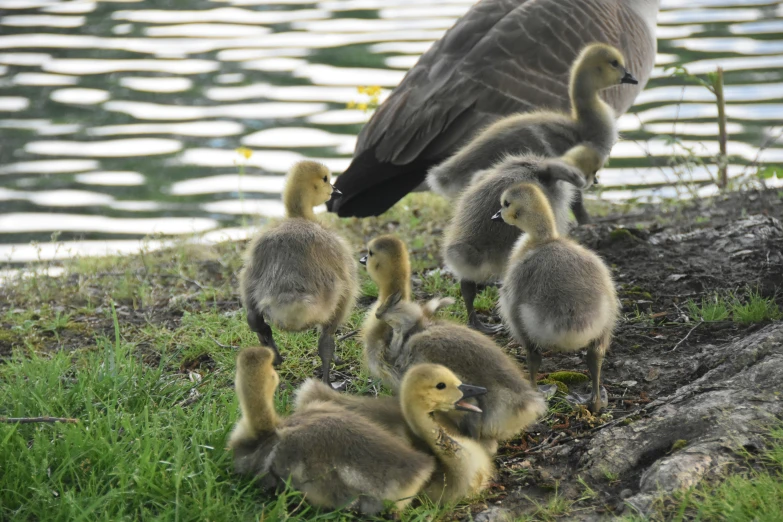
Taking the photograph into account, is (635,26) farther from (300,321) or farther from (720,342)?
(300,321)

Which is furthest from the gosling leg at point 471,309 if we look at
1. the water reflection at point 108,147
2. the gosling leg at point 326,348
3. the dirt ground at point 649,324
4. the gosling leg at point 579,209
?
the water reflection at point 108,147

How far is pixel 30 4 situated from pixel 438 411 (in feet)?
45.9

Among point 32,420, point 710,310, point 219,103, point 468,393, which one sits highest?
point 468,393

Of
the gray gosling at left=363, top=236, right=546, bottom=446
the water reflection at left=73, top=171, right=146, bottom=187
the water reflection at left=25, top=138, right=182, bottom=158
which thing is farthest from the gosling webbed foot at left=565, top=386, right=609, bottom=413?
the water reflection at left=25, top=138, right=182, bottom=158

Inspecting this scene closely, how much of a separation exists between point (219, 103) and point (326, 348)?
7838 mm

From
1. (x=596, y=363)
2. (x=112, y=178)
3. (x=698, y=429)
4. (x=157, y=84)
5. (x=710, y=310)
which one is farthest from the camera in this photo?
(x=157, y=84)

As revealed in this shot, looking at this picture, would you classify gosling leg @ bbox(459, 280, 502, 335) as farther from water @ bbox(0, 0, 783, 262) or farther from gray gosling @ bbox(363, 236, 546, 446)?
water @ bbox(0, 0, 783, 262)

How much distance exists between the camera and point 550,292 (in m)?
4.38

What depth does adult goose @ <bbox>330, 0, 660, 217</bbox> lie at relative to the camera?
6723 millimetres

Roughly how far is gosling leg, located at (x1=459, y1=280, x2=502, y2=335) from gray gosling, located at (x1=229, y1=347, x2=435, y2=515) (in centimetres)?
169

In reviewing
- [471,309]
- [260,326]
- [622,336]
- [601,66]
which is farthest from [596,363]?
[601,66]

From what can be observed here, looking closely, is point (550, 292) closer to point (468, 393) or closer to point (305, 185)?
point (468, 393)

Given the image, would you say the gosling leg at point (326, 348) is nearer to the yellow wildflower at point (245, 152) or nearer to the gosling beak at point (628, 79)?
the gosling beak at point (628, 79)

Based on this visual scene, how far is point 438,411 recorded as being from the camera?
13.2ft
